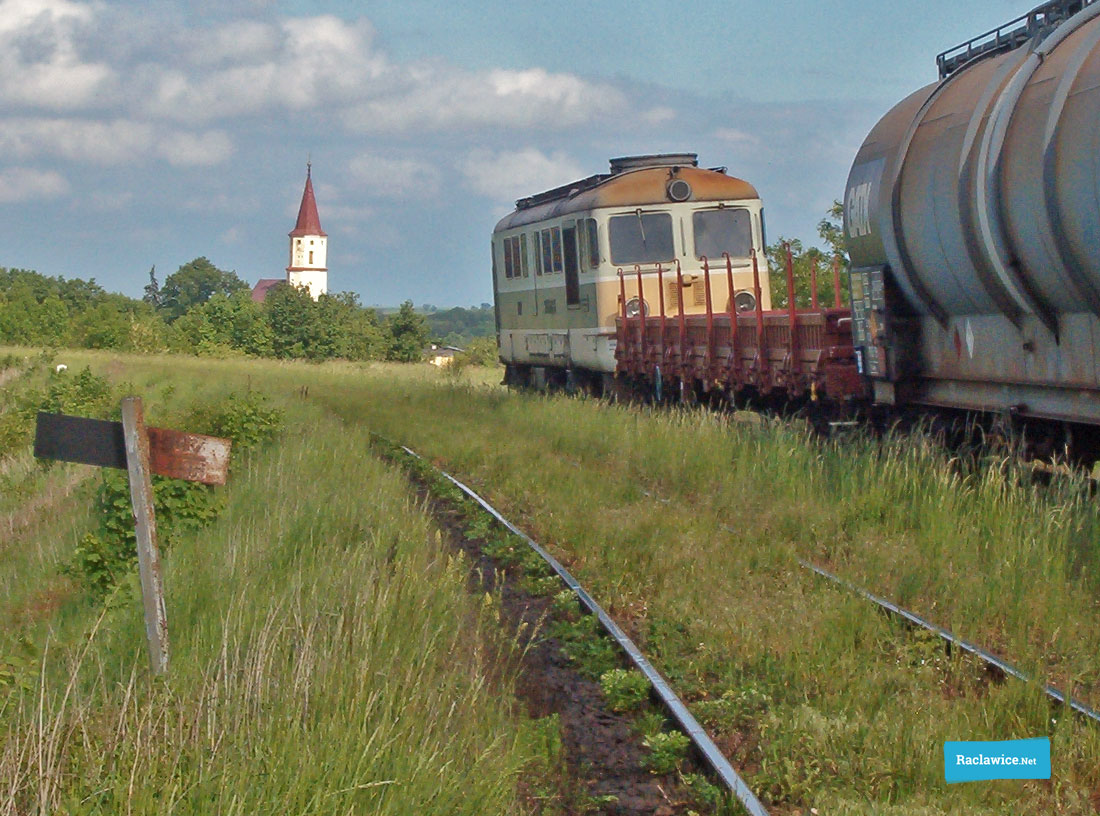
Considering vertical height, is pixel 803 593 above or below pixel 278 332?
below

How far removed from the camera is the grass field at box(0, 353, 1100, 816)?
486cm

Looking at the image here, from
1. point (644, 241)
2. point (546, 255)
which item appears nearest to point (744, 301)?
point (644, 241)

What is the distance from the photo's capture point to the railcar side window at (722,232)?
20109 millimetres

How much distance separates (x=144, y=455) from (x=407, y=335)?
59573 mm

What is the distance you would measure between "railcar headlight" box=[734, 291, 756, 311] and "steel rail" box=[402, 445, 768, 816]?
432 inches

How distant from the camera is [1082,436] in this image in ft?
32.2

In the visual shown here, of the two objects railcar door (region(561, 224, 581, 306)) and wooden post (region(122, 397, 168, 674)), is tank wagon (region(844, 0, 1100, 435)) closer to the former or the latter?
wooden post (region(122, 397, 168, 674))

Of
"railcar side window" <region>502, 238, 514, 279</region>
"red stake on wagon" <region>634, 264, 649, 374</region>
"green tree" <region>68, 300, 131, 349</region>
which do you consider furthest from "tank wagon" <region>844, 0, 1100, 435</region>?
"green tree" <region>68, 300, 131, 349</region>

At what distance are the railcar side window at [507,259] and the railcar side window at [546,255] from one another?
7.69 ft

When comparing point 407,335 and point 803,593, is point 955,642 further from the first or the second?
point 407,335

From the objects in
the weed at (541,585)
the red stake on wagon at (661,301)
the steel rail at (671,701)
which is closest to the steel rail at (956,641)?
the steel rail at (671,701)

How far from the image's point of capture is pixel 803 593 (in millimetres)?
7445

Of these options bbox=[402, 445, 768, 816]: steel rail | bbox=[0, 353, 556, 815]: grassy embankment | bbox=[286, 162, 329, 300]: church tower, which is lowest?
bbox=[402, 445, 768, 816]: steel rail

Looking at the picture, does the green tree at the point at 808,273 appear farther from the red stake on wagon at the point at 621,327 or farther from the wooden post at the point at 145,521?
the wooden post at the point at 145,521
